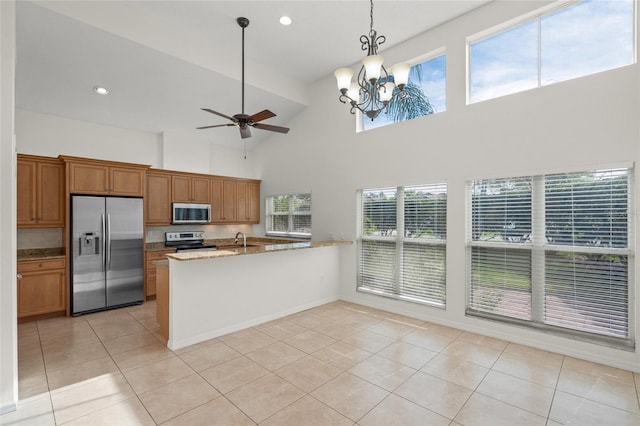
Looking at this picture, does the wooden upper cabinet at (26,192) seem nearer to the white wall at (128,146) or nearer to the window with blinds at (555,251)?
the white wall at (128,146)

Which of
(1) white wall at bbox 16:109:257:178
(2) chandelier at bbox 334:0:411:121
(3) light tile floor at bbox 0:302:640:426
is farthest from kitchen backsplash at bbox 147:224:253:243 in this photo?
(2) chandelier at bbox 334:0:411:121

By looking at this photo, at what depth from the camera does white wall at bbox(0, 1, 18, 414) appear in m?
2.25

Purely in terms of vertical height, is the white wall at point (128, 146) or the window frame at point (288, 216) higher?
the white wall at point (128, 146)

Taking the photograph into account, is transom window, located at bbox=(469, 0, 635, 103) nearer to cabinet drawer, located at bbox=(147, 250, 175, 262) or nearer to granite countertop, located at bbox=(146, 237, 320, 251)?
granite countertop, located at bbox=(146, 237, 320, 251)

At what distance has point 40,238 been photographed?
4.70 m

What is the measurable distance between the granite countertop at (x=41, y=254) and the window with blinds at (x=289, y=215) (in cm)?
362

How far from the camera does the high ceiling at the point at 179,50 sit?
3.63 metres

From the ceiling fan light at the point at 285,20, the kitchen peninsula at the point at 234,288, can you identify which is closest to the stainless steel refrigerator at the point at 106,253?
the kitchen peninsula at the point at 234,288

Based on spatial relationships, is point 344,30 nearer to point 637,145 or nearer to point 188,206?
point 637,145

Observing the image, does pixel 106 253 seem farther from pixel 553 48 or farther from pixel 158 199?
pixel 553 48

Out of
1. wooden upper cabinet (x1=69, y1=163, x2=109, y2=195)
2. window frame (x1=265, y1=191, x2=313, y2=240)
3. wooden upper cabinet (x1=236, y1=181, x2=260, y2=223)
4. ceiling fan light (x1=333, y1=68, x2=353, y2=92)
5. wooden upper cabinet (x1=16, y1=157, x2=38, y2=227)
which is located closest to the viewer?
ceiling fan light (x1=333, y1=68, x2=353, y2=92)

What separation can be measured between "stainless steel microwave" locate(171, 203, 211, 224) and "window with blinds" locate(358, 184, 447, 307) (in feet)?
10.3

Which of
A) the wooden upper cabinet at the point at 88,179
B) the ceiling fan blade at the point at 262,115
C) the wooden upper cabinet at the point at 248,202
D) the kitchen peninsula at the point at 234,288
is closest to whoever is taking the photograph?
the ceiling fan blade at the point at 262,115

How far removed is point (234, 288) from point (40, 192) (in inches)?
126
